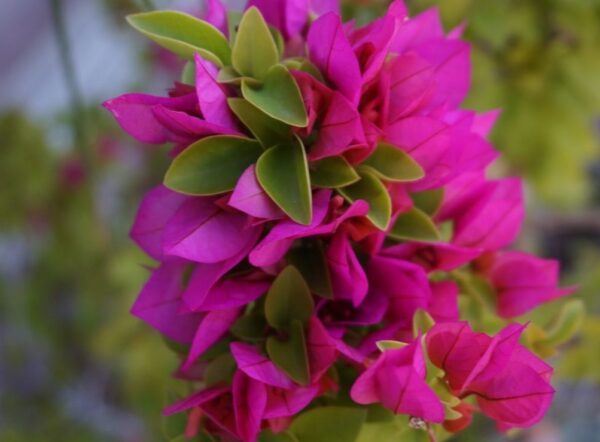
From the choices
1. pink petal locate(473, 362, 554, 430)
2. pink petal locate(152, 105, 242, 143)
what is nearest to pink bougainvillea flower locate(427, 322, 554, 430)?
pink petal locate(473, 362, 554, 430)

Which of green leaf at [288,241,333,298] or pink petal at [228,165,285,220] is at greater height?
pink petal at [228,165,285,220]

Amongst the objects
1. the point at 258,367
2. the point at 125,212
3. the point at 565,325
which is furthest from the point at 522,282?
the point at 125,212

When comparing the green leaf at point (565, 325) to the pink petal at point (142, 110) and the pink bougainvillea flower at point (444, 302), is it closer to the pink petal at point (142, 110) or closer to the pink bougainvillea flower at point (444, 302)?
the pink bougainvillea flower at point (444, 302)

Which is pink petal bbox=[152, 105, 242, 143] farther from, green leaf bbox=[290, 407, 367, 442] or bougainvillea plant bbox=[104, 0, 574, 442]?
green leaf bbox=[290, 407, 367, 442]

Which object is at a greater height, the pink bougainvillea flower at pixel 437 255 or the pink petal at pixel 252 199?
the pink petal at pixel 252 199

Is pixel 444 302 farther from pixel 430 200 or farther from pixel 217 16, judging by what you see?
pixel 217 16

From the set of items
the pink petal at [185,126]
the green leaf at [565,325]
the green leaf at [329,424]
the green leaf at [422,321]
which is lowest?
the green leaf at [565,325]

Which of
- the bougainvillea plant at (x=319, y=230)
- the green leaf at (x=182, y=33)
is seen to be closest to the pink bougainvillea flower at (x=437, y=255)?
the bougainvillea plant at (x=319, y=230)
